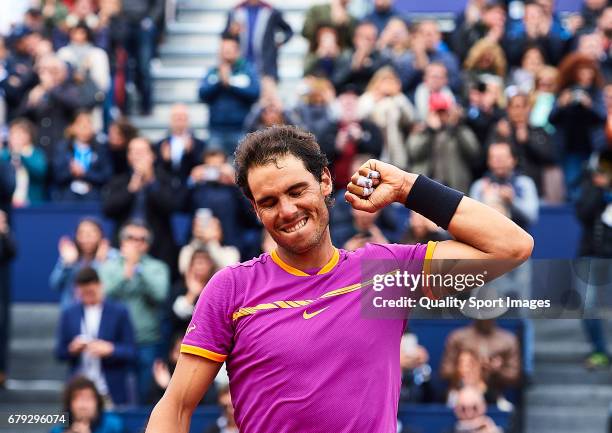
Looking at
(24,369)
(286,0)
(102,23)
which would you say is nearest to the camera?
(24,369)

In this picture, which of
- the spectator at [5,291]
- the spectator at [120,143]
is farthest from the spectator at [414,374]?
the spectator at [120,143]

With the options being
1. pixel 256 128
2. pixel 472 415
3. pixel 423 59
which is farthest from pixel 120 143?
pixel 472 415

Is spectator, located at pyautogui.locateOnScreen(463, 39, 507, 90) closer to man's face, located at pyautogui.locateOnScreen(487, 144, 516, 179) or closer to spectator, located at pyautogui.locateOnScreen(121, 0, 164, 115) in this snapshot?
man's face, located at pyautogui.locateOnScreen(487, 144, 516, 179)

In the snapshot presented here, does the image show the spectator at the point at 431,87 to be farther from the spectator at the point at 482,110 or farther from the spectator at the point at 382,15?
the spectator at the point at 382,15

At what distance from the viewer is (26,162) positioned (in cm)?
1248

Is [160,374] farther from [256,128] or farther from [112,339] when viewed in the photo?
[256,128]

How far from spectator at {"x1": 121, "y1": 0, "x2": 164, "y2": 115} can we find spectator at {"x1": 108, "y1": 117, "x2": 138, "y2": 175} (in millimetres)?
2838

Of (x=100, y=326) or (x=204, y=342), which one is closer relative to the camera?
(x=204, y=342)

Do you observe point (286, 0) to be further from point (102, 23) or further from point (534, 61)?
point (534, 61)

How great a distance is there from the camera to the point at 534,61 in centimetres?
1305

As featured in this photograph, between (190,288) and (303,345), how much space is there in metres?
6.07

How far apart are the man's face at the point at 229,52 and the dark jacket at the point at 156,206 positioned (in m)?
1.55

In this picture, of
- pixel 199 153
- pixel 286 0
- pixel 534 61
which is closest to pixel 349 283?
pixel 199 153

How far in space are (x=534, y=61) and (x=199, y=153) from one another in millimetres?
3293
